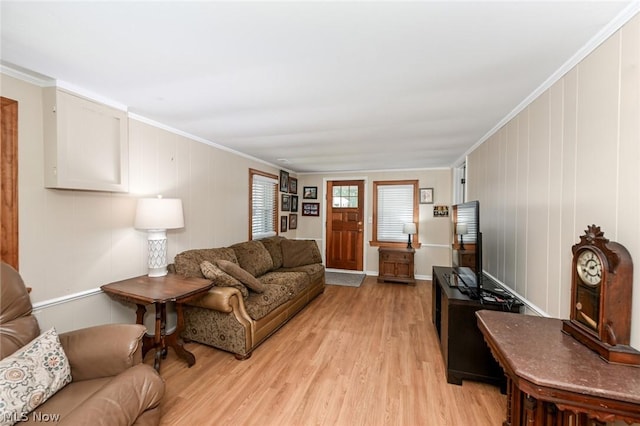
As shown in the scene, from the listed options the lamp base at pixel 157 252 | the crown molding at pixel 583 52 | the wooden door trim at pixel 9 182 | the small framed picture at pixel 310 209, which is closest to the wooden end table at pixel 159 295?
the lamp base at pixel 157 252

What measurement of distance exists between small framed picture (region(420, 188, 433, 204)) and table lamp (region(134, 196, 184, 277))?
4.38 metres

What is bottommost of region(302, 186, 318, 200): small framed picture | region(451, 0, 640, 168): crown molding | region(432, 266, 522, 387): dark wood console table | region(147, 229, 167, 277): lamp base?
region(432, 266, 522, 387): dark wood console table

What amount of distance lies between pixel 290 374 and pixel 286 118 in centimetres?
232

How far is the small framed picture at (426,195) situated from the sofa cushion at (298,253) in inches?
95.7

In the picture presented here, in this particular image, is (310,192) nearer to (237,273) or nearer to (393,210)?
(393,210)

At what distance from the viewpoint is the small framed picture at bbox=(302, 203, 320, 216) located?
6016 mm

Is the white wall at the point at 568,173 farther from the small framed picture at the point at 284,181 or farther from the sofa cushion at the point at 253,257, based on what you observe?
the small framed picture at the point at 284,181

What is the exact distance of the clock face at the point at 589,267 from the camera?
114 cm

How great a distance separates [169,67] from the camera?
5.39 feet

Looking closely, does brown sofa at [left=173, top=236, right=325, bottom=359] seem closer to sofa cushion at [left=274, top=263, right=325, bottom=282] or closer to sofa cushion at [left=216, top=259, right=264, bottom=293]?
sofa cushion at [left=216, top=259, right=264, bottom=293]

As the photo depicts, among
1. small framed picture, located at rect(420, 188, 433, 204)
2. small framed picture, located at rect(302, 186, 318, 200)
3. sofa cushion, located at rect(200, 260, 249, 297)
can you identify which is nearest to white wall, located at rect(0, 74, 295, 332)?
sofa cushion, located at rect(200, 260, 249, 297)

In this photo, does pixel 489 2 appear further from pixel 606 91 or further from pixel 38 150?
pixel 38 150

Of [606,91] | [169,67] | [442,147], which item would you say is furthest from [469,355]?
[169,67]

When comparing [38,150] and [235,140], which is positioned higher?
[235,140]
